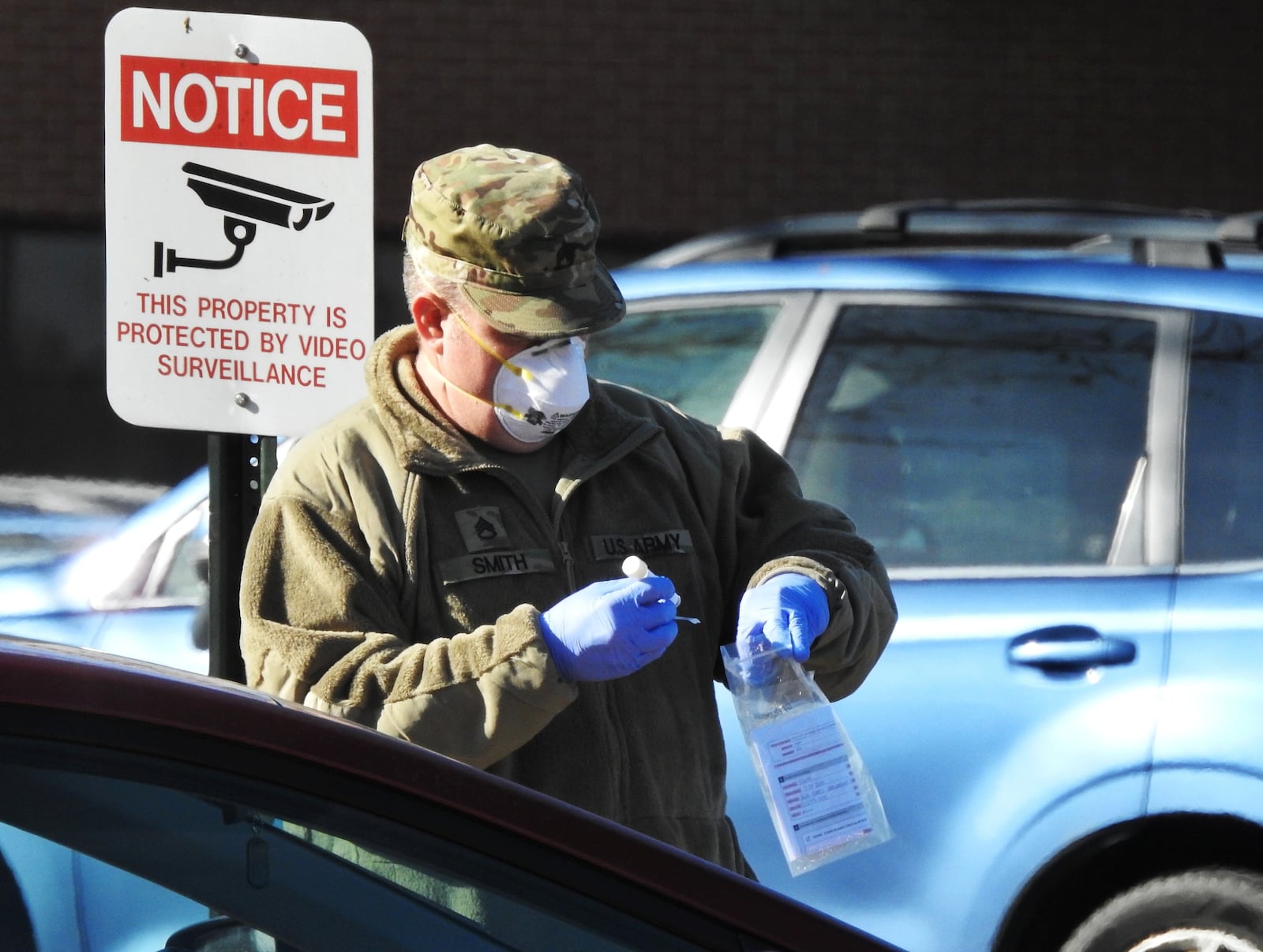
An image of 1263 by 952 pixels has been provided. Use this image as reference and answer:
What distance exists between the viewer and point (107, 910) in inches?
63.1

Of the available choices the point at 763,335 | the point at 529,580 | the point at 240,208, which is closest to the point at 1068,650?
the point at 763,335

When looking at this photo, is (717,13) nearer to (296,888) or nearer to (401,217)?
(401,217)

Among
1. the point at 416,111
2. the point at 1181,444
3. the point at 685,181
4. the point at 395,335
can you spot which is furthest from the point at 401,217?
the point at 395,335

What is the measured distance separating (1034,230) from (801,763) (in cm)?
248

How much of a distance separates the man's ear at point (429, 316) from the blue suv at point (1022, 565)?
4.89 feet

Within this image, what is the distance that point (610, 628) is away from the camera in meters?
2.10

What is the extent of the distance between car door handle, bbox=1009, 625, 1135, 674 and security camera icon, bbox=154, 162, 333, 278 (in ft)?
5.44

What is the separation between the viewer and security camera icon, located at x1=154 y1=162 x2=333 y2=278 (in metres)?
2.89

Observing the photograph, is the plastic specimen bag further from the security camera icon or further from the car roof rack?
the car roof rack

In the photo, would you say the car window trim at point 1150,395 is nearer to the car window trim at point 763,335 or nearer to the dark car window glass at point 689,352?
the car window trim at point 763,335

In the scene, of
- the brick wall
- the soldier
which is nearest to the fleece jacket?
the soldier

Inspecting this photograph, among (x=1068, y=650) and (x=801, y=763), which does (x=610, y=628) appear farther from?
(x=1068, y=650)

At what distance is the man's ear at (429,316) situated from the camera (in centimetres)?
237

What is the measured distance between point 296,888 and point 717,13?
908cm
